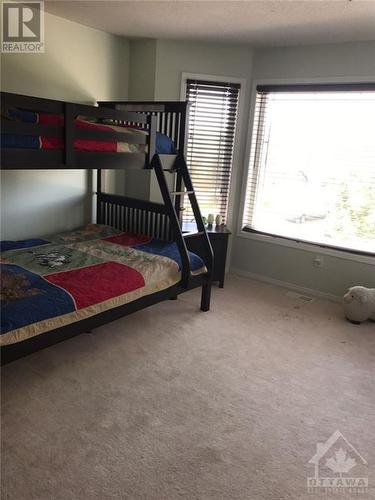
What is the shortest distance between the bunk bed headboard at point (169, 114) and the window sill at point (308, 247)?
1.31 m

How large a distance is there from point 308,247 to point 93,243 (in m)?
2.08

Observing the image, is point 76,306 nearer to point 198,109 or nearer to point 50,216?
point 50,216

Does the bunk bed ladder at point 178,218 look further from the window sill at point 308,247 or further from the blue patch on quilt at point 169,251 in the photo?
the window sill at point 308,247

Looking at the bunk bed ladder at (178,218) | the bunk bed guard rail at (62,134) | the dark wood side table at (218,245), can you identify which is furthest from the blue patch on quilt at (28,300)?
the dark wood side table at (218,245)

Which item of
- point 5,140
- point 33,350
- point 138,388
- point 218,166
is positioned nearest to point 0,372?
point 33,350

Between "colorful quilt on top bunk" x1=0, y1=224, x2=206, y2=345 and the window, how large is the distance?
1.30 m

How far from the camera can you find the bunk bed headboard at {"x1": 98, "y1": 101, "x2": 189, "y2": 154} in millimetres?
3340

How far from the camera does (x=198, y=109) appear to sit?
3.92 metres

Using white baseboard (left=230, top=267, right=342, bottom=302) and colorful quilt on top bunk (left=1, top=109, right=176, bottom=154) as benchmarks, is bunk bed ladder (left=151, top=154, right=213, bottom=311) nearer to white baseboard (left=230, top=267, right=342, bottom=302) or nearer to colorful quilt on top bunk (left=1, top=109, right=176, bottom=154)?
colorful quilt on top bunk (left=1, top=109, right=176, bottom=154)

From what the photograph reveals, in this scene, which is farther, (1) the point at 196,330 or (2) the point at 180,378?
(1) the point at 196,330

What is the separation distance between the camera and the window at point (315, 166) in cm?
352

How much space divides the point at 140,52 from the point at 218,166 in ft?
4.38

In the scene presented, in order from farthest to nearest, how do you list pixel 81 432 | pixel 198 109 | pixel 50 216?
pixel 198 109 → pixel 50 216 → pixel 81 432

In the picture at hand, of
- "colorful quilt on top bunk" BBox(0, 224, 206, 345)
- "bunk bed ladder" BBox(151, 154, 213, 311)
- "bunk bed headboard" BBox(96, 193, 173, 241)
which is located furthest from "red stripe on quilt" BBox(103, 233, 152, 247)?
"bunk bed ladder" BBox(151, 154, 213, 311)
